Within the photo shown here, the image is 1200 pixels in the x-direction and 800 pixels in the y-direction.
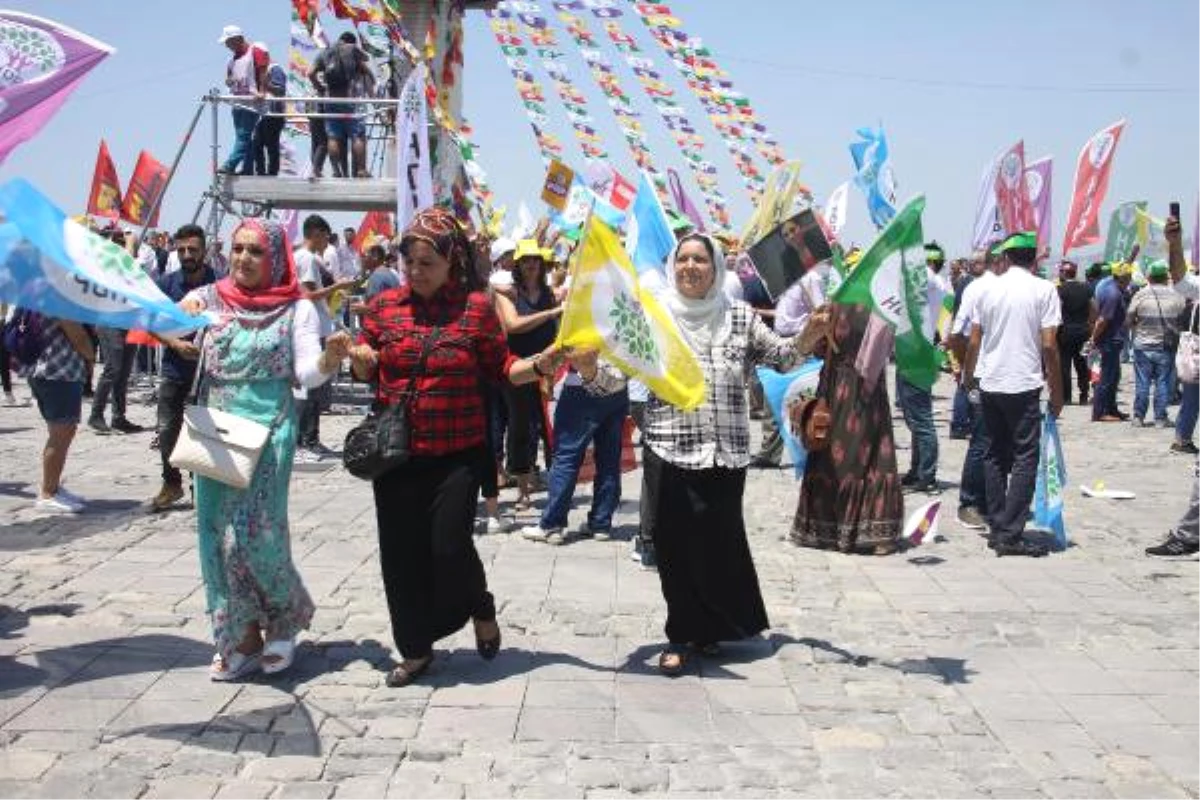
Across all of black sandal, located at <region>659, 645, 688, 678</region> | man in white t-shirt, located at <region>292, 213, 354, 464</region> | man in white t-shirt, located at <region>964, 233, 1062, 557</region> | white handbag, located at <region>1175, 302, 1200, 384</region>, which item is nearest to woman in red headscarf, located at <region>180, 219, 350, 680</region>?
black sandal, located at <region>659, 645, 688, 678</region>

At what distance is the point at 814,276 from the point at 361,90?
7312 millimetres

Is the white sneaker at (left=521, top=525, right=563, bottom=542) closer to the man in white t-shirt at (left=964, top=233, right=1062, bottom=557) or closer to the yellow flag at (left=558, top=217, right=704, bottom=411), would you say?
the man in white t-shirt at (left=964, top=233, right=1062, bottom=557)

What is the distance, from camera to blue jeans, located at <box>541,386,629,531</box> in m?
7.73

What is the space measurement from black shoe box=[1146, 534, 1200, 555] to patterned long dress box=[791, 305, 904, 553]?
1626 millimetres

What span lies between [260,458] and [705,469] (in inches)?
71.5

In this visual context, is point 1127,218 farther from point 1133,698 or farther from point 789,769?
point 789,769

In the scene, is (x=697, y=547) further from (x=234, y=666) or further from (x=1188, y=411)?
(x=1188, y=411)

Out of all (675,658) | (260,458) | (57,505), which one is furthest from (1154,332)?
(260,458)

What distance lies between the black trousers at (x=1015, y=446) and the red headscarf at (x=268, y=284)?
4557mm

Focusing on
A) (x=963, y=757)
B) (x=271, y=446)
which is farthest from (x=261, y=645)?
(x=963, y=757)

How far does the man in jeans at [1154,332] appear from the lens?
14523mm

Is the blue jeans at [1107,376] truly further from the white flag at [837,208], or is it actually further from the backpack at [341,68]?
the backpack at [341,68]

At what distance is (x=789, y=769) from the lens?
4066mm

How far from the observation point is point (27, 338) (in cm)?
823
